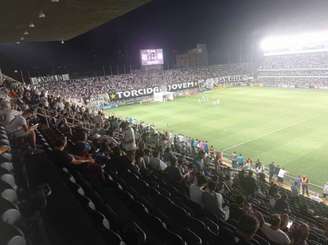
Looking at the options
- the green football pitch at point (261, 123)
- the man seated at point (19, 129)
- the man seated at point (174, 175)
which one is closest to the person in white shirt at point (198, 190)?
the man seated at point (174, 175)

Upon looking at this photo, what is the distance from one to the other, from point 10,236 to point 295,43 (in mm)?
62481

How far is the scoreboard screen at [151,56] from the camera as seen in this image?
5115 centimetres

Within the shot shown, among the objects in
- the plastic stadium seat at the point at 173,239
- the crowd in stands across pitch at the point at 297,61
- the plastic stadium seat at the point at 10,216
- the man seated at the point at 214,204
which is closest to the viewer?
the plastic stadium seat at the point at 10,216

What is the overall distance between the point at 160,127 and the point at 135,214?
A: 82.9 feet

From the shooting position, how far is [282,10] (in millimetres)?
40000

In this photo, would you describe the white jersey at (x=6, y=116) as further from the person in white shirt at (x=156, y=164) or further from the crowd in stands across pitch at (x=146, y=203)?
the person in white shirt at (x=156, y=164)

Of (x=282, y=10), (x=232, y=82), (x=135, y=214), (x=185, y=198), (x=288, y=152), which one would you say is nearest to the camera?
(x=135, y=214)

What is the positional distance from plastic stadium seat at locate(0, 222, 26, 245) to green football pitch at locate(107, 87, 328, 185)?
1599cm

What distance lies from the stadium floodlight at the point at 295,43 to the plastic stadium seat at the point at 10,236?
195ft

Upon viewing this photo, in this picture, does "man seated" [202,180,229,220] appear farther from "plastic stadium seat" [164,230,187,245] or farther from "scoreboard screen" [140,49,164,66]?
"scoreboard screen" [140,49,164,66]

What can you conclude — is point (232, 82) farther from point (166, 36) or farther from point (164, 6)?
point (164, 6)

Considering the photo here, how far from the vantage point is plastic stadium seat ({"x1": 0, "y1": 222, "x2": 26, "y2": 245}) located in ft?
7.78

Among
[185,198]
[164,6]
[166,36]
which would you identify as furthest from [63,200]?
[166,36]

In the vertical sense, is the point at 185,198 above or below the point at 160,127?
above
